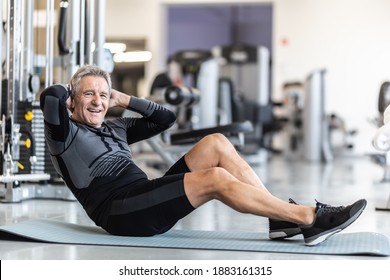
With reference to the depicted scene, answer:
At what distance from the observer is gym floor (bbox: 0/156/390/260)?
2.36 metres

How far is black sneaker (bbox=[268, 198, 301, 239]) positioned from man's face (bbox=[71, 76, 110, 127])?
856 millimetres

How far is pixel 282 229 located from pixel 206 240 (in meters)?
0.32

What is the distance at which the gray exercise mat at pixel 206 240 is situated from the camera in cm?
249

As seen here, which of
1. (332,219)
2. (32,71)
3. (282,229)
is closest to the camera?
(332,219)

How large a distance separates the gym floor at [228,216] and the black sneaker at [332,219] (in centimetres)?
12

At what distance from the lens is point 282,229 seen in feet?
8.71

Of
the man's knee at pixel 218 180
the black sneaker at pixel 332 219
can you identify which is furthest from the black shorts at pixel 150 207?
the black sneaker at pixel 332 219

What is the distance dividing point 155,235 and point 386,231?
44.9 inches

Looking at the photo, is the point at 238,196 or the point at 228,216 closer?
the point at 238,196

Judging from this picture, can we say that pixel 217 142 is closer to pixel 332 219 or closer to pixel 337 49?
pixel 332 219

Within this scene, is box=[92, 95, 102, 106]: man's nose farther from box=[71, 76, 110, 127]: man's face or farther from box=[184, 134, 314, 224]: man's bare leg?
box=[184, 134, 314, 224]: man's bare leg

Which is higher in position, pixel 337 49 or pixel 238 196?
pixel 337 49

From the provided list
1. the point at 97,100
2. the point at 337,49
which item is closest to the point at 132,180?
the point at 97,100
